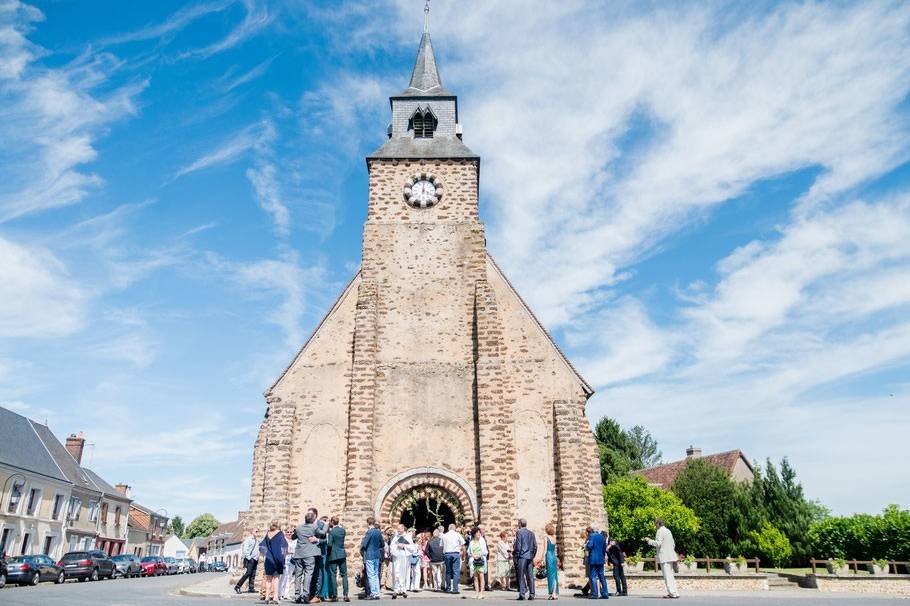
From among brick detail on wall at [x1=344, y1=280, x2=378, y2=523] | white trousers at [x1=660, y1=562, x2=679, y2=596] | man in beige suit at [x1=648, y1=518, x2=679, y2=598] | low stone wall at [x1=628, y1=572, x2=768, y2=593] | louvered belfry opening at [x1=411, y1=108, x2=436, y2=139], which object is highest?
louvered belfry opening at [x1=411, y1=108, x2=436, y2=139]

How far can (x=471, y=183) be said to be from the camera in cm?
2136

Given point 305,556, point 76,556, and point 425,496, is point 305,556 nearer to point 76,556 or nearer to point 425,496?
point 425,496

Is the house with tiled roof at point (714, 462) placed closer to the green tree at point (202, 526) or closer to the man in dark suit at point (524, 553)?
the man in dark suit at point (524, 553)

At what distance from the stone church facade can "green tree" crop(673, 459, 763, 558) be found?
2334 cm

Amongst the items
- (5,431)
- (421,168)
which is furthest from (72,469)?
(421,168)

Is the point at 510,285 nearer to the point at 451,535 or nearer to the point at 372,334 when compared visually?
the point at 372,334

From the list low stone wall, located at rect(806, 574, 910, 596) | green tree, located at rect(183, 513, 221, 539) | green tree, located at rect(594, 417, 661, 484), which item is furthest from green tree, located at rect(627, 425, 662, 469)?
green tree, located at rect(183, 513, 221, 539)

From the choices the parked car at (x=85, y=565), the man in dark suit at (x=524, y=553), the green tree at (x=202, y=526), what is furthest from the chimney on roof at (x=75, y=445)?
the green tree at (x=202, y=526)

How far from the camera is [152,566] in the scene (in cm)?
3759

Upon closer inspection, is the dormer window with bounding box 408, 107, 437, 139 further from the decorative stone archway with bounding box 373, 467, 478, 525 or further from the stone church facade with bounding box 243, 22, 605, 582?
the decorative stone archway with bounding box 373, 467, 478, 525

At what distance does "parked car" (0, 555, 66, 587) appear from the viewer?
74.9ft

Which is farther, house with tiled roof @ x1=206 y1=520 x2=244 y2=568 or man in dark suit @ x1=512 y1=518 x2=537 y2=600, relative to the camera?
house with tiled roof @ x1=206 y1=520 x2=244 y2=568

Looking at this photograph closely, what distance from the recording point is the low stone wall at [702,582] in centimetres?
1982

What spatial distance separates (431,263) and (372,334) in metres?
3.15
